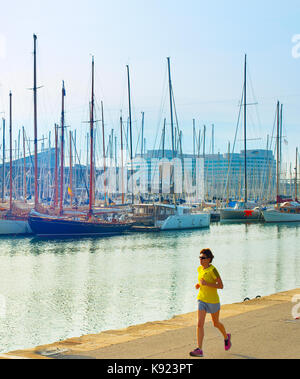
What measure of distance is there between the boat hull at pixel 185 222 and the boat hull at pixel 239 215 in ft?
36.2

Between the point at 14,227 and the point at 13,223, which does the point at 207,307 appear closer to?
the point at 14,227

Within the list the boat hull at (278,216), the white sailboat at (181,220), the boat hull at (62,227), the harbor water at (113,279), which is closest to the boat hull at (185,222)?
the white sailboat at (181,220)

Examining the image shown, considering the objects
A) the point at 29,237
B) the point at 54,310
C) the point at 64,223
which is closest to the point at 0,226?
the point at 29,237

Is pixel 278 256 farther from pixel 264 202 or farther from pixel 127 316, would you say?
pixel 264 202

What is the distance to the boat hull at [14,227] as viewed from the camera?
5553 cm

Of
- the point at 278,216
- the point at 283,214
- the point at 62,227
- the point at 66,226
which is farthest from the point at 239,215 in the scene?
the point at 62,227

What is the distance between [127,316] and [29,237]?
120 feet

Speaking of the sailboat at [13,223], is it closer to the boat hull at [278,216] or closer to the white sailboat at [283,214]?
the boat hull at [278,216]

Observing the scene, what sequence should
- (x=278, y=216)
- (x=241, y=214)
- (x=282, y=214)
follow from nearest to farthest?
(x=278, y=216) → (x=282, y=214) → (x=241, y=214)

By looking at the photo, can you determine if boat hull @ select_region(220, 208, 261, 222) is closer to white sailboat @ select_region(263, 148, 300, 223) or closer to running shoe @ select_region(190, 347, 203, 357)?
white sailboat @ select_region(263, 148, 300, 223)

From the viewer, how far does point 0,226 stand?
55312mm

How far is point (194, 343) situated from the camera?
1005 centimetres

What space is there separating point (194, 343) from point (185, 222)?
178ft

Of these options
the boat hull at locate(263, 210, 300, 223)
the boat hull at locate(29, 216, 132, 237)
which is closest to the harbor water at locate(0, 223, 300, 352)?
the boat hull at locate(29, 216, 132, 237)
